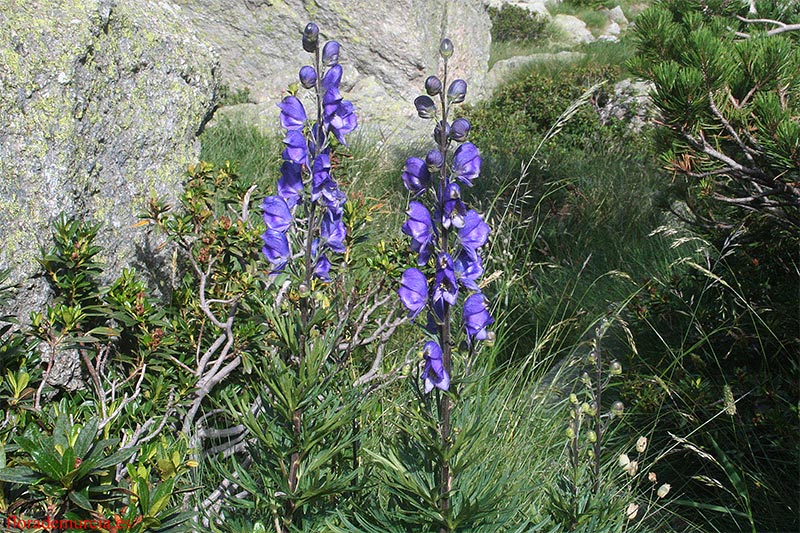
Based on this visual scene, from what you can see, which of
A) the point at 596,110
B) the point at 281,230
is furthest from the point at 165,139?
the point at 596,110

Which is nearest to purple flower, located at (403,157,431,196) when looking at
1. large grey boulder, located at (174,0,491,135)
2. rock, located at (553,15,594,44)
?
large grey boulder, located at (174,0,491,135)

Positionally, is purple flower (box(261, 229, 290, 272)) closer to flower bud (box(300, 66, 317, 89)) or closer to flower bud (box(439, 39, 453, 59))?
flower bud (box(300, 66, 317, 89))

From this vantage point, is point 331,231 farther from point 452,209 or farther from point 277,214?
point 452,209

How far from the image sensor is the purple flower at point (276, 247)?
179cm

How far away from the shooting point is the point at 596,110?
289 inches

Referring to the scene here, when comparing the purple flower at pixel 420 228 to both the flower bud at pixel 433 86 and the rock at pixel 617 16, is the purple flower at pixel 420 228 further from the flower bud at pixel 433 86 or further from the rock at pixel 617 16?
the rock at pixel 617 16

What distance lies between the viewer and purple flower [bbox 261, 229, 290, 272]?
1789 millimetres

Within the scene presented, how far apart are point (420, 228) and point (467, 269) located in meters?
0.14

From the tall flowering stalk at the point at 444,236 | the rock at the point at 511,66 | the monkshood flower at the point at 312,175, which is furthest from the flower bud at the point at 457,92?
the rock at the point at 511,66

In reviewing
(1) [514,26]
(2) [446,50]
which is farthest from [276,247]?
(1) [514,26]

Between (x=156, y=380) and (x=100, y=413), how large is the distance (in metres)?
0.26

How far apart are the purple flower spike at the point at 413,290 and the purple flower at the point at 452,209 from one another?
0.13m

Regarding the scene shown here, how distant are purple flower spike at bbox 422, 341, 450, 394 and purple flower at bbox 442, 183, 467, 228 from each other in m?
0.27

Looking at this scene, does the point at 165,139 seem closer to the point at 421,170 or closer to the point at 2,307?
the point at 2,307
